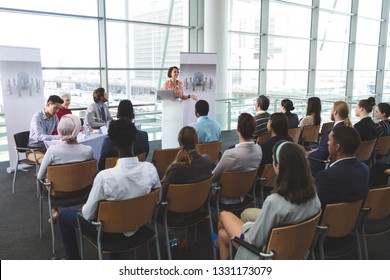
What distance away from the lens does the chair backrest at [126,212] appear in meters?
2.36

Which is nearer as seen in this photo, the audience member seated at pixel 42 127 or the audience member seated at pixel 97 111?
the audience member seated at pixel 42 127

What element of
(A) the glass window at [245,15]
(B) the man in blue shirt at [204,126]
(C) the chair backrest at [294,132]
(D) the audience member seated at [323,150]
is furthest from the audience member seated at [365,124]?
(A) the glass window at [245,15]

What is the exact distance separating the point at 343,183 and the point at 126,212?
1.50m

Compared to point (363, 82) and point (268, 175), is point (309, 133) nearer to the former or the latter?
point (268, 175)

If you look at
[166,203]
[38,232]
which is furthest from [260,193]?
[38,232]

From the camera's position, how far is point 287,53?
1182cm

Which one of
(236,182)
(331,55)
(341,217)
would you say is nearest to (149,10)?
(236,182)

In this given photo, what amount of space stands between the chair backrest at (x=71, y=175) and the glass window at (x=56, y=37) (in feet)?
15.5

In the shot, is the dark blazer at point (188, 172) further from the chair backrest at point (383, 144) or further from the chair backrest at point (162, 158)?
the chair backrest at point (383, 144)

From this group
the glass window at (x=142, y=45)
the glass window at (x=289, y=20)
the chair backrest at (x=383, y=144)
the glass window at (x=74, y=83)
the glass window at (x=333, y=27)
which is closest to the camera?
the chair backrest at (x=383, y=144)

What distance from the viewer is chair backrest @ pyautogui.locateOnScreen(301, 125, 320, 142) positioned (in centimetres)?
573

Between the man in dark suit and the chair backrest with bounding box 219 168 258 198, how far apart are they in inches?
28.3

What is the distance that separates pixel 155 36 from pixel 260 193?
6507 millimetres

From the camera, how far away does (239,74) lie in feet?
35.7
